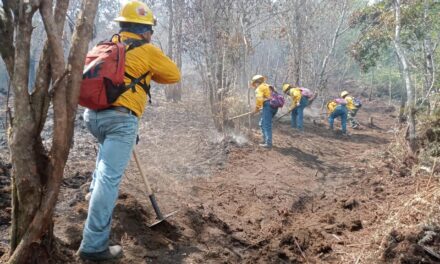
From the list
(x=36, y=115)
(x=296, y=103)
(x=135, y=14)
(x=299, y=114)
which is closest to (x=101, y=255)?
(x=36, y=115)

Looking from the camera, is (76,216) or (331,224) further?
(331,224)

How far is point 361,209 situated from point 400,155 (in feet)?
11.2

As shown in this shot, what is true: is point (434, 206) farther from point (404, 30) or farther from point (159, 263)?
point (404, 30)

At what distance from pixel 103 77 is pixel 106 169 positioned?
0.67 m

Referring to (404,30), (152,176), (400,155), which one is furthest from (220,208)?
(404,30)

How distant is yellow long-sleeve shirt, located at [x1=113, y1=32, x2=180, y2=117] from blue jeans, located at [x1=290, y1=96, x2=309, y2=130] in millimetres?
9551

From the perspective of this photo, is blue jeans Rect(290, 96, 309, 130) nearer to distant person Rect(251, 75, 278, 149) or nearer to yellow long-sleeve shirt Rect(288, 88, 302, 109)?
yellow long-sleeve shirt Rect(288, 88, 302, 109)

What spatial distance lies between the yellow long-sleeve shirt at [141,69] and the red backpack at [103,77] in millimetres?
96

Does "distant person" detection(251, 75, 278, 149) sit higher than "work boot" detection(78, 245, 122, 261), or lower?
higher

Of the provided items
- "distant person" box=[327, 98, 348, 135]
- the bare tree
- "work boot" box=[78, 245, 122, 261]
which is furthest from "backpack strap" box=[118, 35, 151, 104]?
"distant person" box=[327, 98, 348, 135]

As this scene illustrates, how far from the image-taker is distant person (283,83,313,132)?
12.1 metres

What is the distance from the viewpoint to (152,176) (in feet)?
20.2

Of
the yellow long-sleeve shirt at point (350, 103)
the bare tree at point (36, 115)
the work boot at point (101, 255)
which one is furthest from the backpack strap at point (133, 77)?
the yellow long-sleeve shirt at point (350, 103)

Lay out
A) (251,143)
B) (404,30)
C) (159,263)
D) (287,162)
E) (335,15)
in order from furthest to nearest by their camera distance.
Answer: (335,15)
(404,30)
(251,143)
(287,162)
(159,263)
